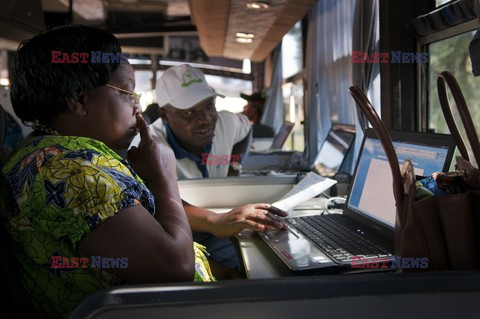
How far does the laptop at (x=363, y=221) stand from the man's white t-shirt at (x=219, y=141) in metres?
0.91

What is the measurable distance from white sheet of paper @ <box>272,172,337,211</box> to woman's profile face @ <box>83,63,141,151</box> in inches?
30.3

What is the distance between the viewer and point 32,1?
12.0 feet

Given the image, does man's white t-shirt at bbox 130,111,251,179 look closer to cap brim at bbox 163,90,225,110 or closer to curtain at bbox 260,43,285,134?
cap brim at bbox 163,90,225,110

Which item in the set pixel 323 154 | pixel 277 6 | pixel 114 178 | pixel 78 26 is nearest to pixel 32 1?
pixel 277 6

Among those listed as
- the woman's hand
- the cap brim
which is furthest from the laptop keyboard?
the cap brim

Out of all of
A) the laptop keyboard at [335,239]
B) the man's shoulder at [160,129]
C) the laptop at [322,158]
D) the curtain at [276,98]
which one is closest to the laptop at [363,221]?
the laptop keyboard at [335,239]

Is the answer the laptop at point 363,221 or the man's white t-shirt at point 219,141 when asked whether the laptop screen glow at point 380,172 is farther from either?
the man's white t-shirt at point 219,141

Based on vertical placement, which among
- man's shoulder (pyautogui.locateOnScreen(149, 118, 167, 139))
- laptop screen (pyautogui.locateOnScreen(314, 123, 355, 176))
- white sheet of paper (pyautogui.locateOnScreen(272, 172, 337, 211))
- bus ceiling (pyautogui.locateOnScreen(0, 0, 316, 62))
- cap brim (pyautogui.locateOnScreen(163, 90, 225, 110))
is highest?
bus ceiling (pyautogui.locateOnScreen(0, 0, 316, 62))

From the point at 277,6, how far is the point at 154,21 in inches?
124

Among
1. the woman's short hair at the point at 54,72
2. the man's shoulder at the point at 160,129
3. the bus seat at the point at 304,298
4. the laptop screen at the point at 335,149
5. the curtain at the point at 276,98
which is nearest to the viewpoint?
the bus seat at the point at 304,298

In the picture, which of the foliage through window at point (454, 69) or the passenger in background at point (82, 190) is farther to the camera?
the foliage through window at point (454, 69)

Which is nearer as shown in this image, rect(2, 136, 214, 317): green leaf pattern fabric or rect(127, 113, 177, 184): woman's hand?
rect(2, 136, 214, 317): green leaf pattern fabric

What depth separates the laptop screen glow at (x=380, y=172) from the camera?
127 cm

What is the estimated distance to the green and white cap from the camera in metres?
2.37
